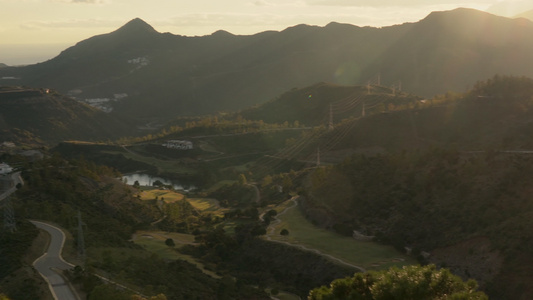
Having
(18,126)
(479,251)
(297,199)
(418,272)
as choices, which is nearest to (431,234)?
(479,251)

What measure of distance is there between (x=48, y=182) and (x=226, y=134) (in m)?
87.8

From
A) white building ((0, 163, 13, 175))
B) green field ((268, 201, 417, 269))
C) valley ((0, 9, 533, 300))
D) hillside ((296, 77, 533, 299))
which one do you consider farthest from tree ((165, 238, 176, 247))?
white building ((0, 163, 13, 175))

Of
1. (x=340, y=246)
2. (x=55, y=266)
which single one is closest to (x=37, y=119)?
(x=340, y=246)

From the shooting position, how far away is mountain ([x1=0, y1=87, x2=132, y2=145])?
566ft

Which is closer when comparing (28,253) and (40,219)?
(28,253)

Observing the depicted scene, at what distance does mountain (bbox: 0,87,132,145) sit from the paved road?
128 metres

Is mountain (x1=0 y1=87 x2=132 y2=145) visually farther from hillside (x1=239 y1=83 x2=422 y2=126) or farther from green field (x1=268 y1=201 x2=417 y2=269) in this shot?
green field (x1=268 y1=201 x2=417 y2=269)

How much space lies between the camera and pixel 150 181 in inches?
4966

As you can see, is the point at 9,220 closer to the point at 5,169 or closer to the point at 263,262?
the point at 263,262

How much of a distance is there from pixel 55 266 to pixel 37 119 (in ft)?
509

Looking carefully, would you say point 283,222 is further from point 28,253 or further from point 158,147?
point 158,147

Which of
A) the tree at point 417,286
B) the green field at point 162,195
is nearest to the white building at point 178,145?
the green field at point 162,195

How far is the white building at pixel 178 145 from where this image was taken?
14688cm

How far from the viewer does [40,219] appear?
5278cm
